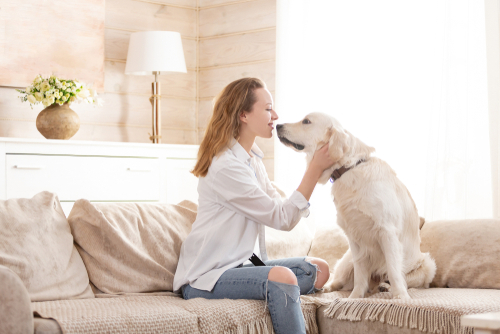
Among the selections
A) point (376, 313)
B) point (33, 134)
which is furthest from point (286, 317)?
point (33, 134)

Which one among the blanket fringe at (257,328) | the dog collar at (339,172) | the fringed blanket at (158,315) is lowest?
the blanket fringe at (257,328)

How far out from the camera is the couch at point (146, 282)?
163 centimetres

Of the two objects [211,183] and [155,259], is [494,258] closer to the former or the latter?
[211,183]

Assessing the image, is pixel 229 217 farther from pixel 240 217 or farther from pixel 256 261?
pixel 256 261

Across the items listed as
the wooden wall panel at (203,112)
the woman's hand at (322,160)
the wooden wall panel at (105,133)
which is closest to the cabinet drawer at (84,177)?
the wooden wall panel at (105,133)

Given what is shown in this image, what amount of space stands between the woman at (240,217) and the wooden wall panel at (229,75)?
6.91ft

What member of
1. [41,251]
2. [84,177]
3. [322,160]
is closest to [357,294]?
[322,160]

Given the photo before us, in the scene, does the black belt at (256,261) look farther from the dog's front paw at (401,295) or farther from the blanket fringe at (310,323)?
the dog's front paw at (401,295)

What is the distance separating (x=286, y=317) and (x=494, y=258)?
1016 millimetres

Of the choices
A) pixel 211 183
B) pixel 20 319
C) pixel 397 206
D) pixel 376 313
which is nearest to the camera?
pixel 20 319

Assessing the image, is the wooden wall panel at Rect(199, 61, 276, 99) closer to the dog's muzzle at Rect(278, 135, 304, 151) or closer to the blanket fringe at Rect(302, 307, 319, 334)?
the dog's muzzle at Rect(278, 135, 304, 151)

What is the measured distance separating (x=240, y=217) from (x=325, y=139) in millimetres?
476

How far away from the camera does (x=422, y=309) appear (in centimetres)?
181

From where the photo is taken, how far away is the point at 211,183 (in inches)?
77.8
